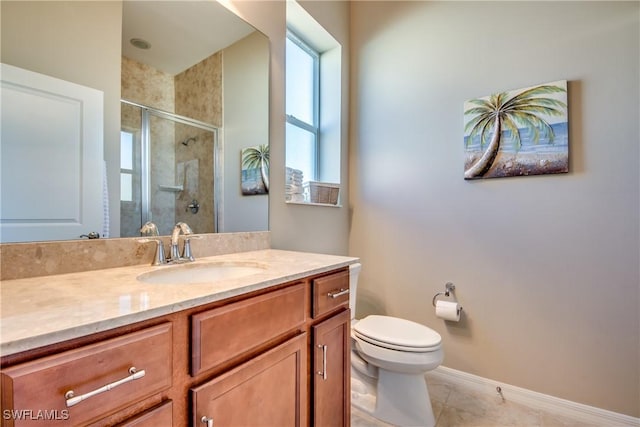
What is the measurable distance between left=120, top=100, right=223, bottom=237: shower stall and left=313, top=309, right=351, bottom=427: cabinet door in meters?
0.69

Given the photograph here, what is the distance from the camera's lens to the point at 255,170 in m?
1.54

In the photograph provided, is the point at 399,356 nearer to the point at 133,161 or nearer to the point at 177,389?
the point at 177,389

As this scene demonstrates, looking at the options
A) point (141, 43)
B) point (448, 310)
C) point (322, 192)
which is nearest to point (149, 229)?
point (141, 43)

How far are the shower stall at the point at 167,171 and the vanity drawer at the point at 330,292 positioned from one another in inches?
23.6

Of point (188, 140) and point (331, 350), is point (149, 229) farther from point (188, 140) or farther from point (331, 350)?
point (331, 350)

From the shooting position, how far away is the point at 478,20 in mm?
1777

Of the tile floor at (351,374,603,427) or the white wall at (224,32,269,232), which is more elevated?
the white wall at (224,32,269,232)

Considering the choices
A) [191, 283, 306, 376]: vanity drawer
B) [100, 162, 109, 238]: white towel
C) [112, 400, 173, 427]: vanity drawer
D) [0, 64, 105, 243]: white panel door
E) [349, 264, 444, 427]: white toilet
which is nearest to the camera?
[112, 400, 173, 427]: vanity drawer

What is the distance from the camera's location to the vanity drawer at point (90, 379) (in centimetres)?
43

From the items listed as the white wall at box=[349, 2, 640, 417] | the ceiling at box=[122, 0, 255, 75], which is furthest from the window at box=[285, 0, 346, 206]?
the ceiling at box=[122, 0, 255, 75]

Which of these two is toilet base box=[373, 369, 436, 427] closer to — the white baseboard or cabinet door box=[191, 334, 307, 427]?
the white baseboard

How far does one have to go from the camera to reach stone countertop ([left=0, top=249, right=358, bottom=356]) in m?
0.47

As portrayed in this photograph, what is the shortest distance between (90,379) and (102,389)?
0.03 metres

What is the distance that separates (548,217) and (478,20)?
125cm
